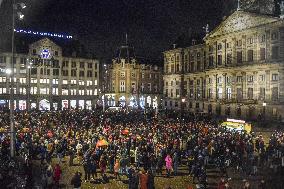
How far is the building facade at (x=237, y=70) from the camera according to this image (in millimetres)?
58219

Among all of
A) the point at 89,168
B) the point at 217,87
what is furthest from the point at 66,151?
the point at 217,87

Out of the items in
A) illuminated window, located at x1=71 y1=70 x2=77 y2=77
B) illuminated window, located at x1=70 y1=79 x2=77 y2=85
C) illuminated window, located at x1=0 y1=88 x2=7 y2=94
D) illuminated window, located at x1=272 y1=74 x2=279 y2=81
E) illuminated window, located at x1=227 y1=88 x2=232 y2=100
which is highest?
illuminated window, located at x1=71 y1=70 x2=77 y2=77

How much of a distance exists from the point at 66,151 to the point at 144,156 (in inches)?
306

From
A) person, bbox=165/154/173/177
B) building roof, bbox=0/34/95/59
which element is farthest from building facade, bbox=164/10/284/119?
person, bbox=165/154/173/177

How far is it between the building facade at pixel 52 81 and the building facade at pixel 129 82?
12.5m

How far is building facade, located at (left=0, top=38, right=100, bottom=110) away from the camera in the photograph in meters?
81.9

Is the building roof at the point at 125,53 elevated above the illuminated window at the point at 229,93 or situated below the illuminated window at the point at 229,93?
above

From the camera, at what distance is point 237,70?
67188 millimetres

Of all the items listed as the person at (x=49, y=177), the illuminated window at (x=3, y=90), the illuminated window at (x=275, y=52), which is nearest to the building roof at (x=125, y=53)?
the illuminated window at (x=3, y=90)

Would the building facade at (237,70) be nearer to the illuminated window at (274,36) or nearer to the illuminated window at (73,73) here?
the illuminated window at (274,36)

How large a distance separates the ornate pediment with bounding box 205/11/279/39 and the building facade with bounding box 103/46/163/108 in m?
39.5

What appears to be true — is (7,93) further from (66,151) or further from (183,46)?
(66,151)

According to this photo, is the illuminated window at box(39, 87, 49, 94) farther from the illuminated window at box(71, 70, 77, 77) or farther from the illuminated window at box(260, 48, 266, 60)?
the illuminated window at box(260, 48, 266, 60)

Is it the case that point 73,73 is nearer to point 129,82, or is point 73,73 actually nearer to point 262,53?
point 129,82
